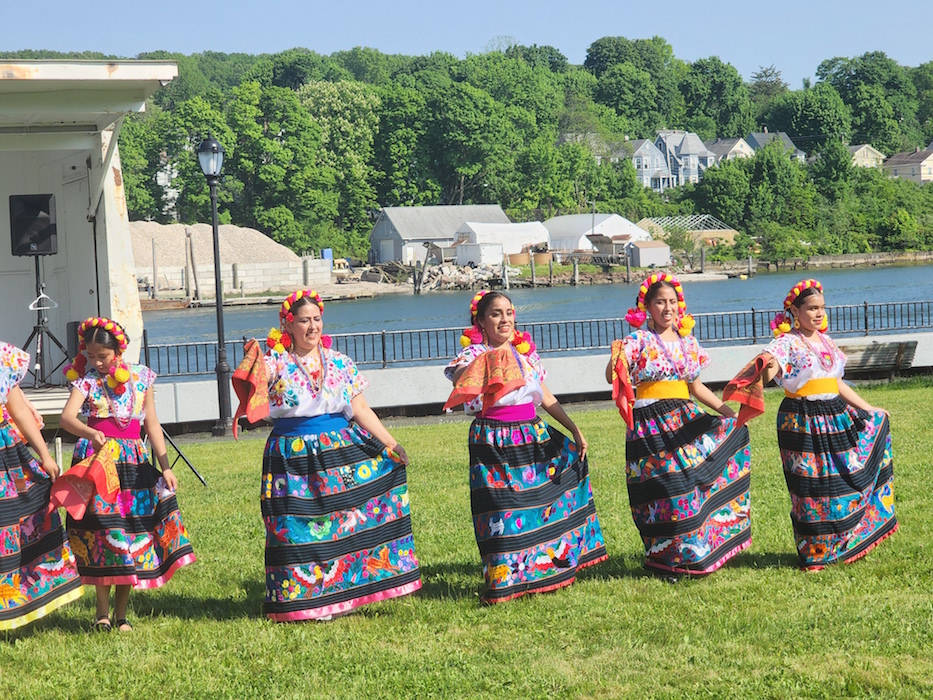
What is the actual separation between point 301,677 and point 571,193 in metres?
98.2

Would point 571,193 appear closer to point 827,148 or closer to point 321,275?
point 827,148

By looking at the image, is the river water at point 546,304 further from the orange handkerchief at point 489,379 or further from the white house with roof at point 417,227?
the orange handkerchief at point 489,379

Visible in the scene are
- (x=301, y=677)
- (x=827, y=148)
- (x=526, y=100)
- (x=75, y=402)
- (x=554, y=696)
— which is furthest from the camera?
(x=526, y=100)

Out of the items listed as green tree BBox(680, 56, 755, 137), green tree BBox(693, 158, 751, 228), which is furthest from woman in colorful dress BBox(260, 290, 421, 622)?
green tree BBox(680, 56, 755, 137)

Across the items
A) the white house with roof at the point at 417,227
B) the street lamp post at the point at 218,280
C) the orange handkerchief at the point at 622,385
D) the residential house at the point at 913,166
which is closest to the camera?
the orange handkerchief at the point at 622,385

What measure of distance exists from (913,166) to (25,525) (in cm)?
14003

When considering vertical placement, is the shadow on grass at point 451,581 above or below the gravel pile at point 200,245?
below

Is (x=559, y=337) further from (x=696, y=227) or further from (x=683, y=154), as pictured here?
(x=683, y=154)

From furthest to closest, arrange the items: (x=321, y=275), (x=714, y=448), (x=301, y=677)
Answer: (x=321, y=275) < (x=714, y=448) < (x=301, y=677)

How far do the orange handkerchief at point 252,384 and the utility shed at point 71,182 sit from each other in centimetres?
563

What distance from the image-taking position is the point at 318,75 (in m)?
141

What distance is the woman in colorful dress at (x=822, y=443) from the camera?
6555 mm

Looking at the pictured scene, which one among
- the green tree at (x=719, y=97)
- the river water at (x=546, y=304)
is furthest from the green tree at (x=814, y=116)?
the river water at (x=546, y=304)

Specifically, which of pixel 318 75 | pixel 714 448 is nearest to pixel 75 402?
pixel 714 448
